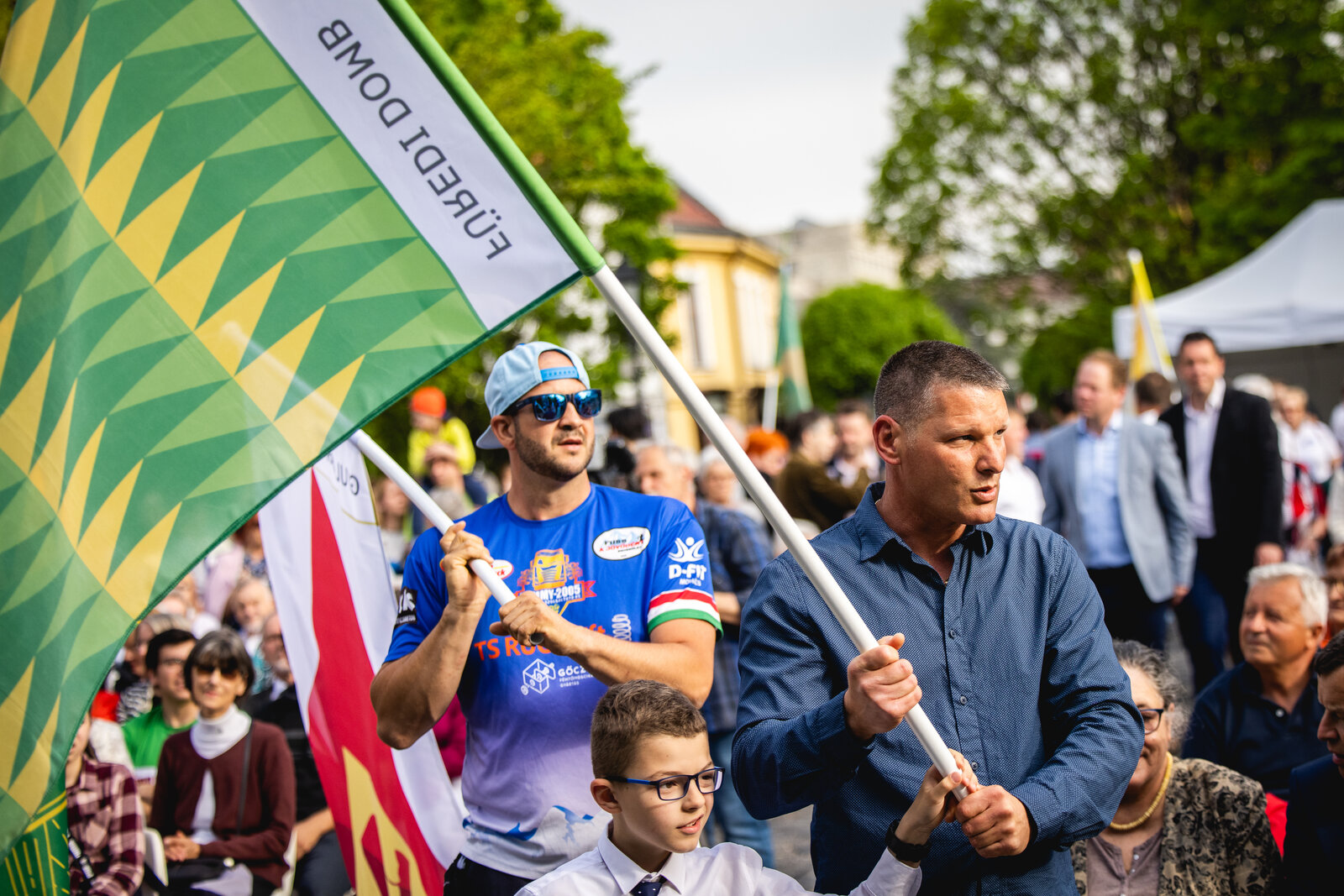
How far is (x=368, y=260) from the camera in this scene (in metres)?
2.43

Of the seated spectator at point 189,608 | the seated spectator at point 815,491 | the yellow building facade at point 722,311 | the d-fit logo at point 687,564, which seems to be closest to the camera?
the d-fit logo at point 687,564

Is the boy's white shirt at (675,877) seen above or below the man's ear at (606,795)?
below

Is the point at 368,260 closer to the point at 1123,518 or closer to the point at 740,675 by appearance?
the point at 740,675

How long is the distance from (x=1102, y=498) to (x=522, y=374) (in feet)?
14.2

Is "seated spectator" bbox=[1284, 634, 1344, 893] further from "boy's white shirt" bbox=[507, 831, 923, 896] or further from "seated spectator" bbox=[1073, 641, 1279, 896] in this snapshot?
"boy's white shirt" bbox=[507, 831, 923, 896]

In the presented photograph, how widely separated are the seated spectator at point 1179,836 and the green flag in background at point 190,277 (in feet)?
6.73

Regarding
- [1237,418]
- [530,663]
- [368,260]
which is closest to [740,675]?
[530,663]

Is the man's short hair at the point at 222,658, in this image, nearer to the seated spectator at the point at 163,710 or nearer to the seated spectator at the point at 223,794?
the seated spectator at the point at 223,794

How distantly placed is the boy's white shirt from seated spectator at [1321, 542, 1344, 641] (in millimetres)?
3368

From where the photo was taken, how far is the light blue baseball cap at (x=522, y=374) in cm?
311

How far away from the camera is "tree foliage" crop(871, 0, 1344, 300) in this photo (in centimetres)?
2148

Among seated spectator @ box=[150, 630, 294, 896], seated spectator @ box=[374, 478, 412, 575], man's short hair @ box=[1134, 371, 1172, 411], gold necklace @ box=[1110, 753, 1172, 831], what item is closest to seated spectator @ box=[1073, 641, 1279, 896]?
gold necklace @ box=[1110, 753, 1172, 831]

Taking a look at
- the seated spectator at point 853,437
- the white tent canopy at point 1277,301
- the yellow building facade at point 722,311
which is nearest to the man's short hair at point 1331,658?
the seated spectator at point 853,437

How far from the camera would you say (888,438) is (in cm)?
249
